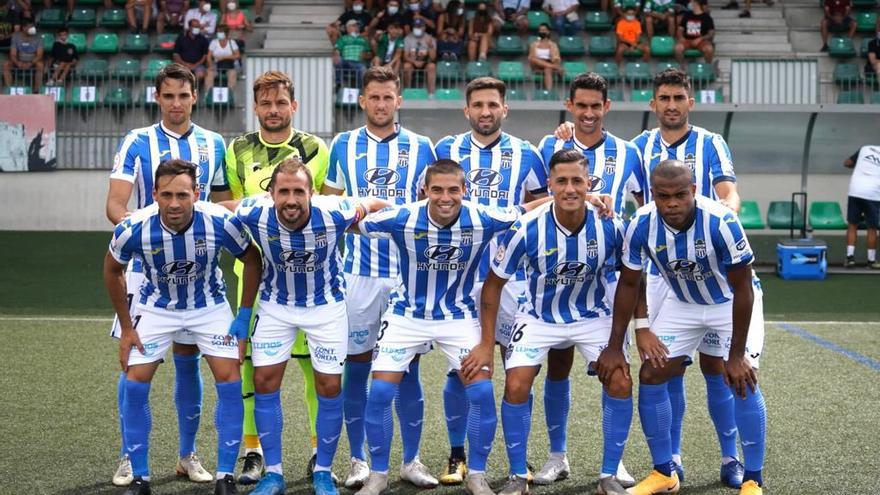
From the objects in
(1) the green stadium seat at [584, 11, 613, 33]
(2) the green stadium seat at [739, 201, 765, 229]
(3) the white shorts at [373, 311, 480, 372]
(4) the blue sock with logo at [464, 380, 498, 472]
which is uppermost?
(1) the green stadium seat at [584, 11, 613, 33]

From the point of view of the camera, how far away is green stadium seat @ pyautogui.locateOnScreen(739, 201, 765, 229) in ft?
49.8

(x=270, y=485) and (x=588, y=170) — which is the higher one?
(x=588, y=170)

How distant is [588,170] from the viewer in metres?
5.91

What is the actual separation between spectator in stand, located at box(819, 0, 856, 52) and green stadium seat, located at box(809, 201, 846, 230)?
4.54 m

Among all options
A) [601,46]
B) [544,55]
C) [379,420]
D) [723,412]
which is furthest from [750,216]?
[379,420]

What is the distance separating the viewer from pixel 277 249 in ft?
17.8

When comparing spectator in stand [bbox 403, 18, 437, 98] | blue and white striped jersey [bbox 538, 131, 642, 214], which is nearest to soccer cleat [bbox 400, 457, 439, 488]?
blue and white striped jersey [bbox 538, 131, 642, 214]

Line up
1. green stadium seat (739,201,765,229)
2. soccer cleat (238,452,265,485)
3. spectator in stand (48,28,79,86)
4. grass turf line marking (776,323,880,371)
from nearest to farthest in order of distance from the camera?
soccer cleat (238,452,265,485), grass turf line marking (776,323,880,371), green stadium seat (739,201,765,229), spectator in stand (48,28,79,86)

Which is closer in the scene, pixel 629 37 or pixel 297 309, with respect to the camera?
pixel 297 309

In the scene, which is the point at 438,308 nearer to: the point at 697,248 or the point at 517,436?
the point at 517,436

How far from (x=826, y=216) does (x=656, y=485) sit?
36.9ft

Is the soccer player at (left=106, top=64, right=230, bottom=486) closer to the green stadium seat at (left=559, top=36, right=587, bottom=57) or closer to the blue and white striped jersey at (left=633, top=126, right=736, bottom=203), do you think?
the blue and white striped jersey at (left=633, top=126, right=736, bottom=203)

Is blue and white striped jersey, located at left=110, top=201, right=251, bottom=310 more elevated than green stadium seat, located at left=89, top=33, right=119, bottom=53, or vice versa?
green stadium seat, located at left=89, top=33, right=119, bottom=53

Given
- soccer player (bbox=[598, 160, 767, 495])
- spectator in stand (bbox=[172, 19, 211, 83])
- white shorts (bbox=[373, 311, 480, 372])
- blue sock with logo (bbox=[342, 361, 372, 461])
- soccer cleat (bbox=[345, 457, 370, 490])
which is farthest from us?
spectator in stand (bbox=[172, 19, 211, 83])
